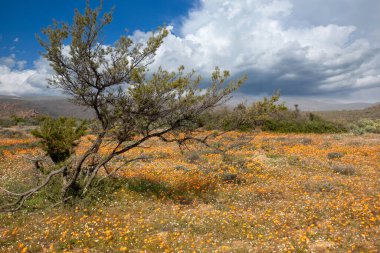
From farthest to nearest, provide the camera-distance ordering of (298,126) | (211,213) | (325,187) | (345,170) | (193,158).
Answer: (298,126), (193,158), (345,170), (325,187), (211,213)

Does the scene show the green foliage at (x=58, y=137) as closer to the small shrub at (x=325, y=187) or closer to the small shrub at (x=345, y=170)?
the small shrub at (x=325, y=187)

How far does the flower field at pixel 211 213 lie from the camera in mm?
7379

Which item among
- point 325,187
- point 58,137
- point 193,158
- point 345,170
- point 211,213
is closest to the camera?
point 211,213

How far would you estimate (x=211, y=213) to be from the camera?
30.5 ft

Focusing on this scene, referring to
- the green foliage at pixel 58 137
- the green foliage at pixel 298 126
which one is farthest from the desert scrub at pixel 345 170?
the green foliage at pixel 298 126

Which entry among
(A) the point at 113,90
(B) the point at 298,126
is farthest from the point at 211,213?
(B) the point at 298,126

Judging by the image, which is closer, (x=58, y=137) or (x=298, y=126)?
(x=58, y=137)

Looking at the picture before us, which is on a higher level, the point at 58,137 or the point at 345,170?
the point at 58,137

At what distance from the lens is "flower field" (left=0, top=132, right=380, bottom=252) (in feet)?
24.2

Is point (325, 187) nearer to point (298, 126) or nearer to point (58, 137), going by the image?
point (58, 137)

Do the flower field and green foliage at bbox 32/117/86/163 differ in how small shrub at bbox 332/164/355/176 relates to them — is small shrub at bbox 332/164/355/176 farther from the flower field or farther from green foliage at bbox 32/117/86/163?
green foliage at bbox 32/117/86/163

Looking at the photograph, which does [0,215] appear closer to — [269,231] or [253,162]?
[269,231]

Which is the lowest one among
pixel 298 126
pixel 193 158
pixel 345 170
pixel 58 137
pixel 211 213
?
pixel 211 213

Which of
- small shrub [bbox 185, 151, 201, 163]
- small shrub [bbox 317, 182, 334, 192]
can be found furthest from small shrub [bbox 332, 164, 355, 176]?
small shrub [bbox 185, 151, 201, 163]
